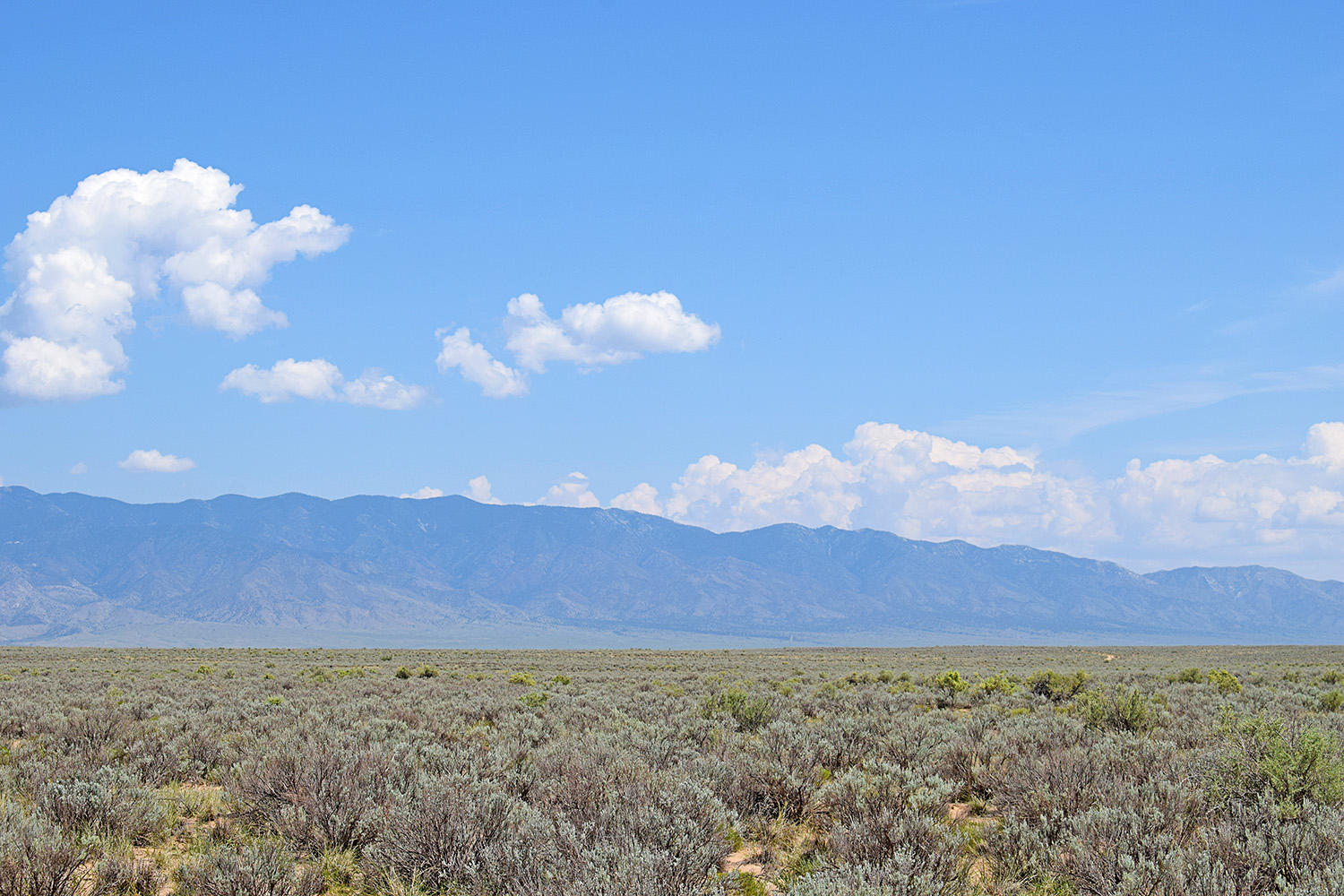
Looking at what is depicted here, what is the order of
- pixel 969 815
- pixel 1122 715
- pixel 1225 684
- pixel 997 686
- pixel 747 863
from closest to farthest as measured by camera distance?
pixel 747 863, pixel 969 815, pixel 1122 715, pixel 1225 684, pixel 997 686

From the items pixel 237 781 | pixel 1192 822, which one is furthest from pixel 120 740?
pixel 1192 822

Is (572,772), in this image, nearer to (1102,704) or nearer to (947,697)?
(1102,704)

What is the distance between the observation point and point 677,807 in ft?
23.0

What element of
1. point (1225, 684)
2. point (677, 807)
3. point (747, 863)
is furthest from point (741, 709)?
point (1225, 684)

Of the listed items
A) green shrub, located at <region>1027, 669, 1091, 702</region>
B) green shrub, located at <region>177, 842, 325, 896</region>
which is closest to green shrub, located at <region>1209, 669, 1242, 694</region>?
green shrub, located at <region>1027, 669, 1091, 702</region>

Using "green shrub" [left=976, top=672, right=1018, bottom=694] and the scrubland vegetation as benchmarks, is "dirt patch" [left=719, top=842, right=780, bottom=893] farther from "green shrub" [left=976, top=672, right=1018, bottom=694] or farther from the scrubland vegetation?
"green shrub" [left=976, top=672, right=1018, bottom=694]

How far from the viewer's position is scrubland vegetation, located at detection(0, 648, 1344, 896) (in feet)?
20.1

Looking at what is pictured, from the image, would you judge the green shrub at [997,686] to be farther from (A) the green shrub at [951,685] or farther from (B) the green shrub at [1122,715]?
(B) the green shrub at [1122,715]

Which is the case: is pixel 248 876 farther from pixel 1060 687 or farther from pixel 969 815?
pixel 1060 687

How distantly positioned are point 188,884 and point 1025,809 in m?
7.43

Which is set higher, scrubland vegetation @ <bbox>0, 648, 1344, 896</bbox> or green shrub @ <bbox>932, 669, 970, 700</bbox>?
scrubland vegetation @ <bbox>0, 648, 1344, 896</bbox>

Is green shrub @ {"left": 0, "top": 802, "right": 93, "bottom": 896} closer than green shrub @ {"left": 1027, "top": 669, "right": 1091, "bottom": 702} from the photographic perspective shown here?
Yes

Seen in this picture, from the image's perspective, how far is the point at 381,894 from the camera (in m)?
6.64

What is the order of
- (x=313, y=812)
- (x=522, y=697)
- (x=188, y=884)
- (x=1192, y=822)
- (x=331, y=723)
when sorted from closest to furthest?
1. (x=188, y=884)
2. (x=1192, y=822)
3. (x=313, y=812)
4. (x=331, y=723)
5. (x=522, y=697)
